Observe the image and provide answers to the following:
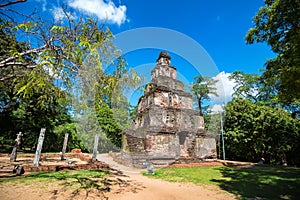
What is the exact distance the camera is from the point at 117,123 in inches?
1089

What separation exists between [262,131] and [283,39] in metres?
14.9

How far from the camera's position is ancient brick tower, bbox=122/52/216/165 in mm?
13844

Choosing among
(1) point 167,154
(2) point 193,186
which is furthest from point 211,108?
(2) point 193,186

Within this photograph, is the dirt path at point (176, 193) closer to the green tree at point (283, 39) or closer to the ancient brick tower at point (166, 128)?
the green tree at point (283, 39)

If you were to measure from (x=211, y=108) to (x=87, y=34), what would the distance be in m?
29.4

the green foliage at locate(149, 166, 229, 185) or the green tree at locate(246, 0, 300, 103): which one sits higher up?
the green tree at locate(246, 0, 300, 103)

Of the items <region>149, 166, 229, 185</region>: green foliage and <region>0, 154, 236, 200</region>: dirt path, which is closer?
<region>0, 154, 236, 200</region>: dirt path

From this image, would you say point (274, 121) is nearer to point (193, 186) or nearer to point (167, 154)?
point (167, 154)

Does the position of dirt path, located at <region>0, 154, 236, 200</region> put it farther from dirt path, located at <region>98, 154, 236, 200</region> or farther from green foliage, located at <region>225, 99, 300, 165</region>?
green foliage, located at <region>225, 99, 300, 165</region>

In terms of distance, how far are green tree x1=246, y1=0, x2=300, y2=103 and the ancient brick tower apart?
22.1ft

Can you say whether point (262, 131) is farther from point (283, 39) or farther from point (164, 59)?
point (283, 39)

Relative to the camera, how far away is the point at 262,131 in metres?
18.9

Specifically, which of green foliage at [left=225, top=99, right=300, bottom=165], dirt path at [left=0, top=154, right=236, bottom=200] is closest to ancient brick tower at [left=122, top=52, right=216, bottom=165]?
green foliage at [left=225, top=99, right=300, bottom=165]

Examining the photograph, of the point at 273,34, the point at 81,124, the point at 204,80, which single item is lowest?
the point at 81,124
